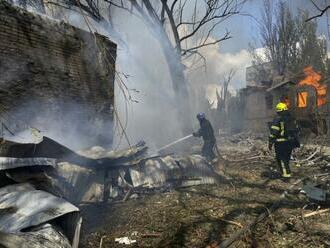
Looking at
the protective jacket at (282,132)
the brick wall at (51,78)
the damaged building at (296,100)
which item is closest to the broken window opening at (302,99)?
the damaged building at (296,100)

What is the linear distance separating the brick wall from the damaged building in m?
14.2

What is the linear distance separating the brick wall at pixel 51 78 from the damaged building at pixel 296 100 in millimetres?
14243

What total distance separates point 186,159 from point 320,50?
93.1ft

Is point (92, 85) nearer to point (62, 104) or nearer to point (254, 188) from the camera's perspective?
point (62, 104)

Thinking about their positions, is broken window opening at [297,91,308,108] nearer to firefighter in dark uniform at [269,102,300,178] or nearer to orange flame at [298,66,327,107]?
orange flame at [298,66,327,107]

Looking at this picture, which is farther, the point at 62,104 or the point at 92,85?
the point at 92,85

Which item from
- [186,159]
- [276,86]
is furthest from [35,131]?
[276,86]

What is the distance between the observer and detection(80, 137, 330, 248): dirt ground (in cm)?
502

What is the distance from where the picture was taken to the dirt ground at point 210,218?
502 cm

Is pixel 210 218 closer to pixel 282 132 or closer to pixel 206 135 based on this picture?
pixel 282 132

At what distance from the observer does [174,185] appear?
8.40 meters

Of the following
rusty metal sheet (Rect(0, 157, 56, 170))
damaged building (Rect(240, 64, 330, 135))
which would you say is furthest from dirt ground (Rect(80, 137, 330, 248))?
damaged building (Rect(240, 64, 330, 135))

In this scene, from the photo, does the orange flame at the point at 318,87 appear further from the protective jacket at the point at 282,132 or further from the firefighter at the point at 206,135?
the protective jacket at the point at 282,132

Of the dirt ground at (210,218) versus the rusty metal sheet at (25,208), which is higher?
the rusty metal sheet at (25,208)
